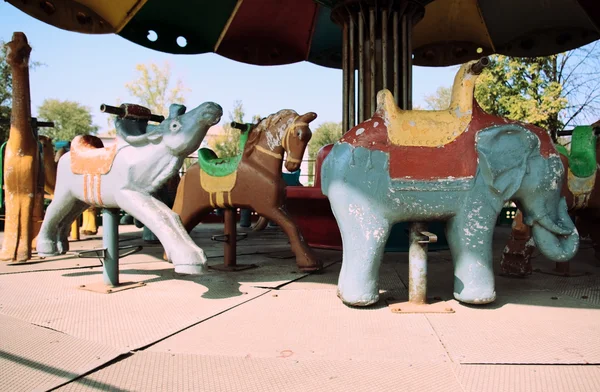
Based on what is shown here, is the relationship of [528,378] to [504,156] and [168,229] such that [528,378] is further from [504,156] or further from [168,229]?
[168,229]

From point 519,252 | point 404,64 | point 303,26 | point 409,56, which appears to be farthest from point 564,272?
point 303,26

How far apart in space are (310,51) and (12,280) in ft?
23.2

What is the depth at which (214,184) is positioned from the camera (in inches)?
200

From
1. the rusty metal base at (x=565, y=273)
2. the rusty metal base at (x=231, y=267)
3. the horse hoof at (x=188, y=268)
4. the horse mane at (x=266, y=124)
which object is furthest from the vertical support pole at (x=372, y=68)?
the horse hoof at (x=188, y=268)

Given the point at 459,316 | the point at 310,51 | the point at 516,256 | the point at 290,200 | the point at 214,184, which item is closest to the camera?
the point at 459,316

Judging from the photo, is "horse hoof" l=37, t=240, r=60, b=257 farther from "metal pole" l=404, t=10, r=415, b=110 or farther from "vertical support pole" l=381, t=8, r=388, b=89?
"metal pole" l=404, t=10, r=415, b=110

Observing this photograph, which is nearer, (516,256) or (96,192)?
(96,192)

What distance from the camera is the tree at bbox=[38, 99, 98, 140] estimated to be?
4012 centimetres

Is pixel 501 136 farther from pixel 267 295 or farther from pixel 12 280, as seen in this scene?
pixel 12 280

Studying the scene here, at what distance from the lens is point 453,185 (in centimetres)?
339

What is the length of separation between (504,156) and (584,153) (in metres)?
1.70

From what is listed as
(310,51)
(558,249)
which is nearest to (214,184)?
(558,249)

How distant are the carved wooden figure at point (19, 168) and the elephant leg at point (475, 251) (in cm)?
426

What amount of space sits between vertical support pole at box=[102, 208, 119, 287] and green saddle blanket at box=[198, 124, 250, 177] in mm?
1284
